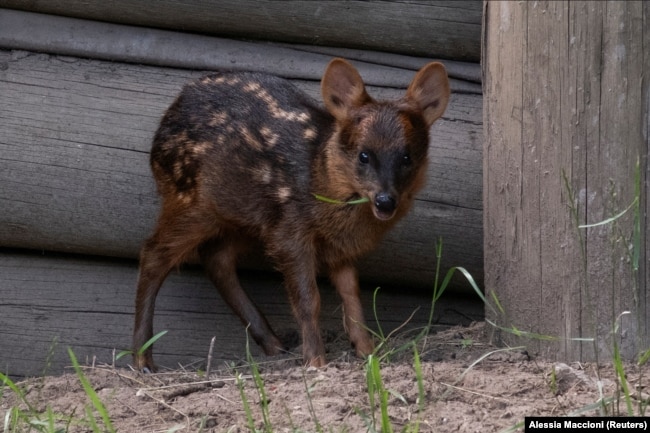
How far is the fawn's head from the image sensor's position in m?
5.18

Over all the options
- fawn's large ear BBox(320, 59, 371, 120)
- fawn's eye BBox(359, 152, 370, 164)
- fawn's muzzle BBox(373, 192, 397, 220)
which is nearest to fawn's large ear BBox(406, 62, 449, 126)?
fawn's large ear BBox(320, 59, 371, 120)

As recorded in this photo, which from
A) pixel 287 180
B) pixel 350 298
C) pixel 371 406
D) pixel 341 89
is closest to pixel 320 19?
pixel 341 89

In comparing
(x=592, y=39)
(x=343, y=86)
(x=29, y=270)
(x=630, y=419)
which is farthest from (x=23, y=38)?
(x=630, y=419)

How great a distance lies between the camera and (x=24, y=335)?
613cm

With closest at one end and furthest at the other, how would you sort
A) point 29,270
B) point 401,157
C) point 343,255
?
point 401,157 < point 343,255 < point 29,270

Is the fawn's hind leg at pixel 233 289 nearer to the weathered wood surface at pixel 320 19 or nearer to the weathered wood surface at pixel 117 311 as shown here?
the weathered wood surface at pixel 117 311

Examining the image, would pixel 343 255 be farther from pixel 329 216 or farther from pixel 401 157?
pixel 401 157

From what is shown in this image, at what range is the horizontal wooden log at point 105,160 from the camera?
19.1 feet

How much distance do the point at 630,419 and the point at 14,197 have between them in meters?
3.59

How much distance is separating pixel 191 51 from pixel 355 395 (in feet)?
8.06

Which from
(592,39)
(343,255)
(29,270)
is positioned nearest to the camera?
(592,39)

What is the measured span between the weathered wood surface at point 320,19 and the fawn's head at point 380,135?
62 centimetres

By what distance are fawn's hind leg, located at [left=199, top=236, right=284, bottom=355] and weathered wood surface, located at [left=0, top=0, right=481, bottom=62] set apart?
1167mm

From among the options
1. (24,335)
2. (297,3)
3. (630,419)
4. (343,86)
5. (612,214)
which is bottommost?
(24,335)
